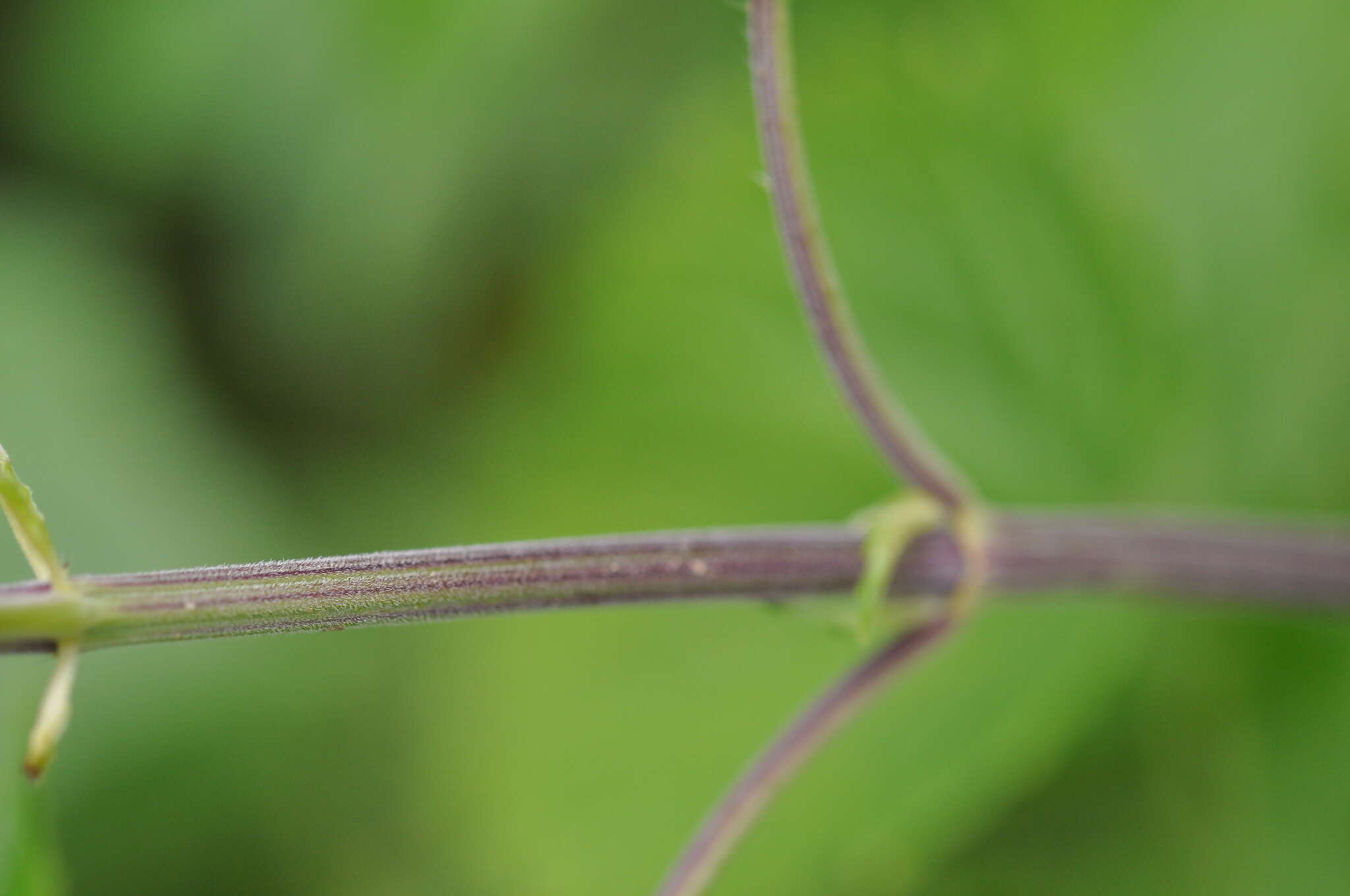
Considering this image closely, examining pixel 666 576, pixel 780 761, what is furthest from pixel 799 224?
pixel 780 761

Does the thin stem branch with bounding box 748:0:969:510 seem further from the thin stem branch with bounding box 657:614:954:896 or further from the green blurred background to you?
the green blurred background

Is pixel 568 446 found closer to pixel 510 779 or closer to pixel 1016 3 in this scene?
pixel 510 779

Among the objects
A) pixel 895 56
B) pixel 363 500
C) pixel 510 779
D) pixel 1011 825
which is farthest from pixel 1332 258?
pixel 363 500

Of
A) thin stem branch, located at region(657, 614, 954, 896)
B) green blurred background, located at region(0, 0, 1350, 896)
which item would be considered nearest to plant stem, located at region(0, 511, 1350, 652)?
thin stem branch, located at region(657, 614, 954, 896)

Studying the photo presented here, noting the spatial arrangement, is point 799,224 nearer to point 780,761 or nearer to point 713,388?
point 780,761

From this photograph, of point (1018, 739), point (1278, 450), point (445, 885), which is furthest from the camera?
point (445, 885)

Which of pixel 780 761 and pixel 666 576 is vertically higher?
pixel 666 576
